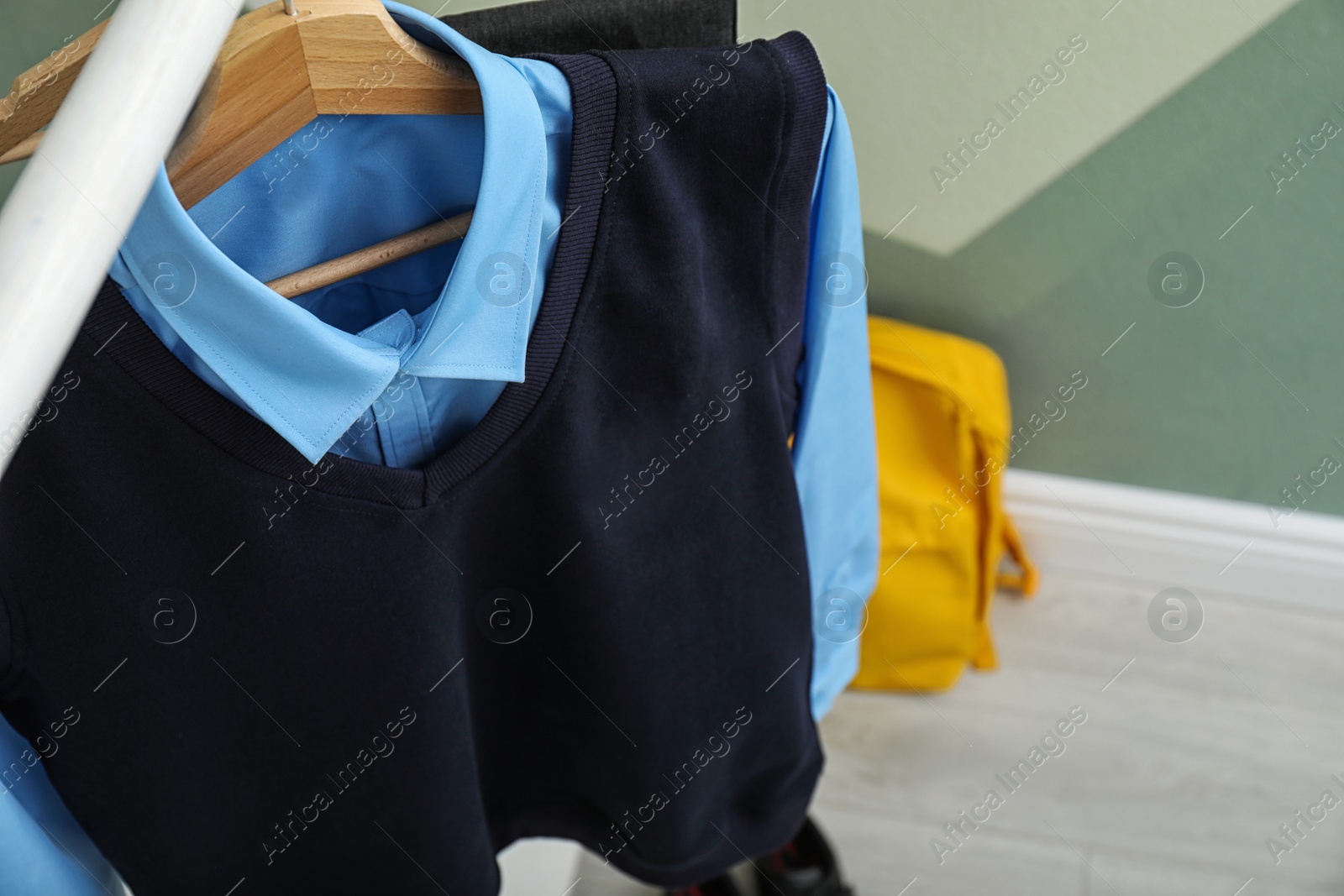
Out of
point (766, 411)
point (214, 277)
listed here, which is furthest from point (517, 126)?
point (766, 411)

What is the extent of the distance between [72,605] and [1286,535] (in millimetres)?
1673

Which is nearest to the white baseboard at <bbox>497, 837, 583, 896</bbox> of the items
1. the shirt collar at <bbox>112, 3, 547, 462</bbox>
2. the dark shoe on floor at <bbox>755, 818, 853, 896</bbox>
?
the dark shoe on floor at <bbox>755, 818, 853, 896</bbox>

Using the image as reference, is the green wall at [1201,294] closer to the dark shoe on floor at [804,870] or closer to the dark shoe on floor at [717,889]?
the dark shoe on floor at [804,870]

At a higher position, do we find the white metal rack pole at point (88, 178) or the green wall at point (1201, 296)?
the white metal rack pole at point (88, 178)

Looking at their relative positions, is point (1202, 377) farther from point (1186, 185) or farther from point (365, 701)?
point (365, 701)

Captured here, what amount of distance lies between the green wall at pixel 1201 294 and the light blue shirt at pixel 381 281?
2.25 feet

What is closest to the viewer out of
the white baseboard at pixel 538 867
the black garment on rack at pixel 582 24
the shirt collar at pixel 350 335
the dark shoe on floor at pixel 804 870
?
the shirt collar at pixel 350 335

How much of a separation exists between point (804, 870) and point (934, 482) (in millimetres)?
575

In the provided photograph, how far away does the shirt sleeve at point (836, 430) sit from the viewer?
2.38 feet

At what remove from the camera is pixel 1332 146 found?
1.21m

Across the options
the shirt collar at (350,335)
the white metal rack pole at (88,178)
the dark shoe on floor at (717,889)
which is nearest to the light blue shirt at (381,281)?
the shirt collar at (350,335)

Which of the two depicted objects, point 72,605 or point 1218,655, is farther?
point 1218,655

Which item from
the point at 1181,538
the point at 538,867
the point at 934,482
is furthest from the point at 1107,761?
the point at 538,867

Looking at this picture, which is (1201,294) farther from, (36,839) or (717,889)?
(36,839)
